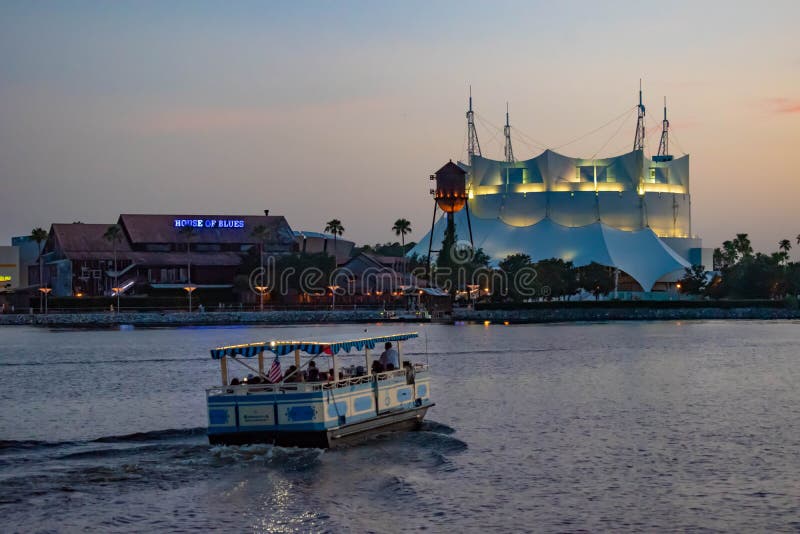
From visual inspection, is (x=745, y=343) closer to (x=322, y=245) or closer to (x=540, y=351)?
(x=540, y=351)

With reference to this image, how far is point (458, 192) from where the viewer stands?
504 ft

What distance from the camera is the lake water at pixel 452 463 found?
74.3 ft

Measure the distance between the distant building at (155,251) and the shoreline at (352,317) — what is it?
8642 mm

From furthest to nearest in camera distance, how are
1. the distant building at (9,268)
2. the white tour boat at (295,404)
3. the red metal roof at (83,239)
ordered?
1. the distant building at (9,268)
2. the red metal roof at (83,239)
3. the white tour boat at (295,404)

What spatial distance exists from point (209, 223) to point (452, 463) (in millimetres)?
116270

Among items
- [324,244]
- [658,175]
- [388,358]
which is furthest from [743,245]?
[388,358]

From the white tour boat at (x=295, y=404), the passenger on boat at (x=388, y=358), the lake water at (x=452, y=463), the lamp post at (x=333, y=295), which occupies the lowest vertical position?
the lake water at (x=452, y=463)

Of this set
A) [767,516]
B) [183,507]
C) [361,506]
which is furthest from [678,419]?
[183,507]

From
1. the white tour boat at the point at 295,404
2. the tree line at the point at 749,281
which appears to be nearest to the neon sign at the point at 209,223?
the tree line at the point at 749,281

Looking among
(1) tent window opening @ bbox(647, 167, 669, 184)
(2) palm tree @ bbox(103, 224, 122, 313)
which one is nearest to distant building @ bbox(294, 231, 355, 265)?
(2) palm tree @ bbox(103, 224, 122, 313)

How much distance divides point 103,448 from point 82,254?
106772mm

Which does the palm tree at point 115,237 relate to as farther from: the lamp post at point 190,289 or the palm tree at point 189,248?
the lamp post at point 190,289

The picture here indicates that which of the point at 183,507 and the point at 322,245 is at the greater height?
the point at 322,245

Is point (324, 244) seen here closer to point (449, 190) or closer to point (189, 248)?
point (449, 190)
